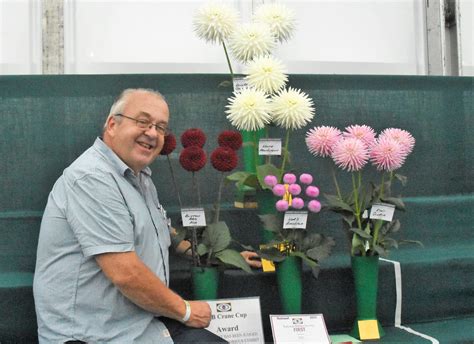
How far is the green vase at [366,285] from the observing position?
1.77m

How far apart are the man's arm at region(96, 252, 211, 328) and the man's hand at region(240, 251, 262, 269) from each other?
436mm

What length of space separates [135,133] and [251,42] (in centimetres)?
59

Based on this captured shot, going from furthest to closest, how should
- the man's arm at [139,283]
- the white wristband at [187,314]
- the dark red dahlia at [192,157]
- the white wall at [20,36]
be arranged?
the white wall at [20,36] → the dark red dahlia at [192,157] → the white wristband at [187,314] → the man's arm at [139,283]

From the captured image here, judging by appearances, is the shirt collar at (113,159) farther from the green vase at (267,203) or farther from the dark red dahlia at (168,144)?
the green vase at (267,203)

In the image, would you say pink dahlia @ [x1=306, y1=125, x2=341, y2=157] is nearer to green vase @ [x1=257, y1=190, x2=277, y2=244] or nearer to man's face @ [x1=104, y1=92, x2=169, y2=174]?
green vase @ [x1=257, y1=190, x2=277, y2=244]

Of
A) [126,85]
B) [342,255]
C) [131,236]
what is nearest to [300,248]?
[342,255]

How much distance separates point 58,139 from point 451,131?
1.69 m

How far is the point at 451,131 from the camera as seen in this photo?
7.94ft

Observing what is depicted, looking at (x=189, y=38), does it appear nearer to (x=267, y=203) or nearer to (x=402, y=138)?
(x=267, y=203)

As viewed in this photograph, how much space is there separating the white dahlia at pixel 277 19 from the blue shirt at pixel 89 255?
84cm

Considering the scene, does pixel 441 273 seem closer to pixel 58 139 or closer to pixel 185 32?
pixel 58 139

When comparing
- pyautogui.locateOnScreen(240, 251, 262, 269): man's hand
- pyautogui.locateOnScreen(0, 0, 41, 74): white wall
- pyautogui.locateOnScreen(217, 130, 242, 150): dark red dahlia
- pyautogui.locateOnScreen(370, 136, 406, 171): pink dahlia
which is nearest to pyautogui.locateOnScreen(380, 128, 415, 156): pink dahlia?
pyautogui.locateOnScreen(370, 136, 406, 171): pink dahlia

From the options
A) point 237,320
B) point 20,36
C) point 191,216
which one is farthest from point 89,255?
point 20,36

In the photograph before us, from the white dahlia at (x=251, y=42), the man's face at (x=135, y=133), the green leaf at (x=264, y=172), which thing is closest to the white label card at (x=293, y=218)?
the green leaf at (x=264, y=172)
